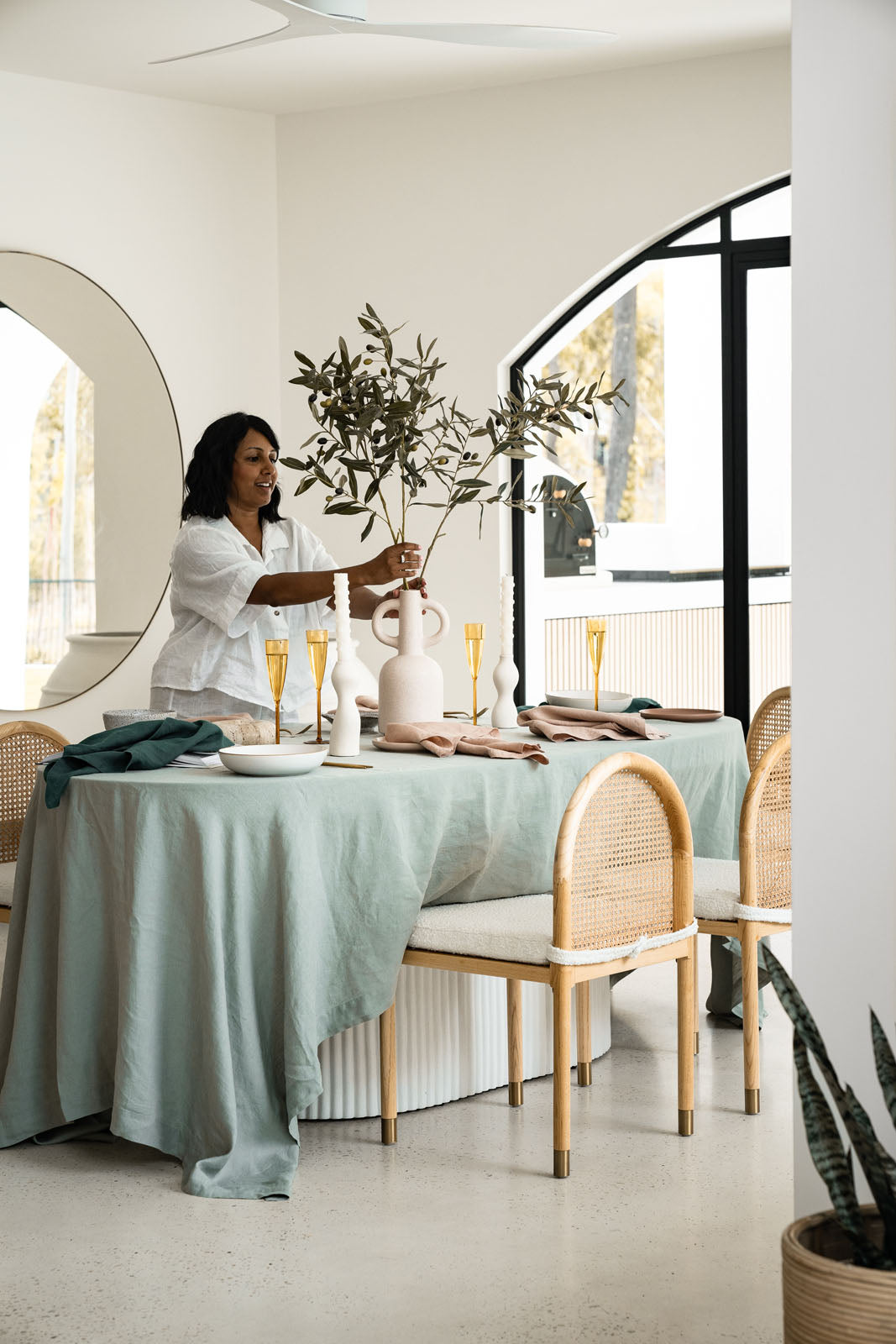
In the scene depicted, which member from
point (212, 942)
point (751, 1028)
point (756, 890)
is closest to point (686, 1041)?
point (751, 1028)

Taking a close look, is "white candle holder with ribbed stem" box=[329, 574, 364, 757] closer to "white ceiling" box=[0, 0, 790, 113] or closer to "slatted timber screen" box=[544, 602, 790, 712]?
"white ceiling" box=[0, 0, 790, 113]

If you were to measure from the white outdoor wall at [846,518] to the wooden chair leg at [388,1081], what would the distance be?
1257mm

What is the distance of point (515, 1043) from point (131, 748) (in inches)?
41.3

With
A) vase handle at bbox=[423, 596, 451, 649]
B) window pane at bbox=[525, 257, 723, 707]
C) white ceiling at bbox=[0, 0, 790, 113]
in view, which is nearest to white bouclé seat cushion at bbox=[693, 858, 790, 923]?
vase handle at bbox=[423, 596, 451, 649]

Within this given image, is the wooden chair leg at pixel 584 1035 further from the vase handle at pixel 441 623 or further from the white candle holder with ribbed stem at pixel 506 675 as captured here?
the vase handle at pixel 441 623

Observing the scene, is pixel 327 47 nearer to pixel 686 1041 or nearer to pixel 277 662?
pixel 277 662

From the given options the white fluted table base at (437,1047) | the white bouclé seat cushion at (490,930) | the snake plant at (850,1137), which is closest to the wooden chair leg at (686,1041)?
the white bouclé seat cushion at (490,930)

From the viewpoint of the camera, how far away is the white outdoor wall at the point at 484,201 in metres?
5.29

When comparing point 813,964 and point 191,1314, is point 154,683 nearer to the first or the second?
point 191,1314

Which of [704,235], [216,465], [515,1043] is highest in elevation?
[704,235]

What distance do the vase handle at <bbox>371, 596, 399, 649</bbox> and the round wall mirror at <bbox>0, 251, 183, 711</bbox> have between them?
2.07m

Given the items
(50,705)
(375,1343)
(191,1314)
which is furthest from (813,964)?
(50,705)

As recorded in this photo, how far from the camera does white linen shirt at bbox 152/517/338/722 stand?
4.01 meters

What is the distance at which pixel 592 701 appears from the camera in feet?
12.9
